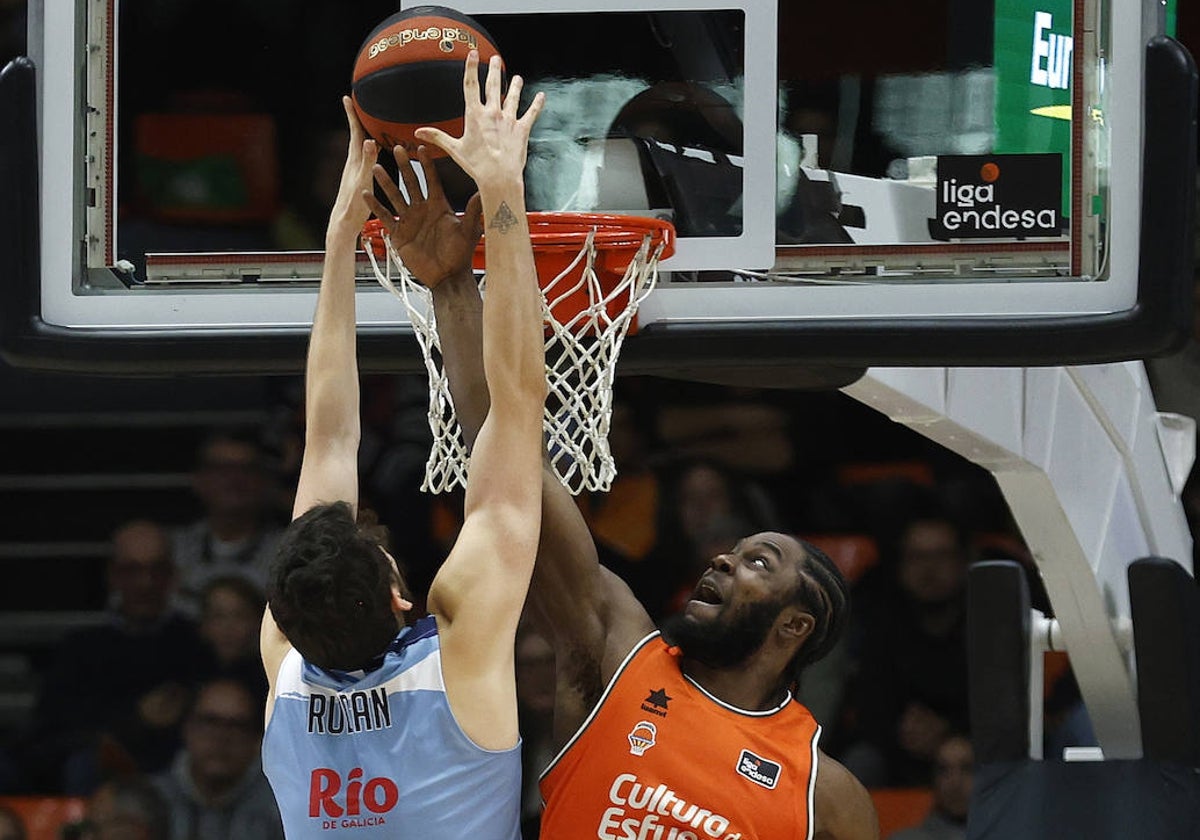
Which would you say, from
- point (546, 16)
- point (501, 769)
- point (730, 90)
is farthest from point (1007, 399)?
point (501, 769)

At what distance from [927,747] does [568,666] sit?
319 cm

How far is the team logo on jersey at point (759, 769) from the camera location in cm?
266

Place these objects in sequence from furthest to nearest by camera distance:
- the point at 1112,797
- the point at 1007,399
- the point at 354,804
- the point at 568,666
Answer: the point at 1112,797 → the point at 1007,399 → the point at 568,666 → the point at 354,804

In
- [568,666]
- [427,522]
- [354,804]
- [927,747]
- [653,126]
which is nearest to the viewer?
[354,804]

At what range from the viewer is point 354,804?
87.8 inches

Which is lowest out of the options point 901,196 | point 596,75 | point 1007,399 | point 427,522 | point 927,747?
point 927,747

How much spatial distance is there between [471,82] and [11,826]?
13.9 feet

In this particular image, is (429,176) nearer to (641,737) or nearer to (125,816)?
(641,737)

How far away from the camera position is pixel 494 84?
246cm

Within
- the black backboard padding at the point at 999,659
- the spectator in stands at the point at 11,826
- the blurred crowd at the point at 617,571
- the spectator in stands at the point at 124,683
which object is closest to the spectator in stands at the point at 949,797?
the blurred crowd at the point at 617,571

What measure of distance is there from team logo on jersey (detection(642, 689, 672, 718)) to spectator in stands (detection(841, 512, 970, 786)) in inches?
121

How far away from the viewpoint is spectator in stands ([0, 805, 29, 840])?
587cm

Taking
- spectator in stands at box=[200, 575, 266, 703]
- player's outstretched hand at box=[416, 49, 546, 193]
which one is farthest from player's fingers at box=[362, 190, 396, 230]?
spectator in stands at box=[200, 575, 266, 703]

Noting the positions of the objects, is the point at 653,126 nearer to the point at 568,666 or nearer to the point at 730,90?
the point at 730,90
